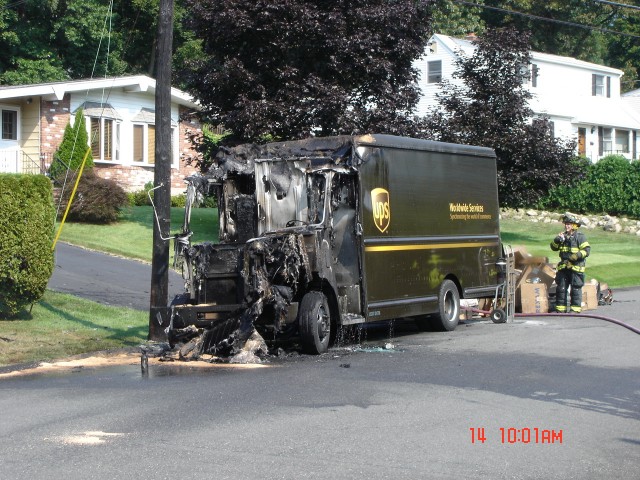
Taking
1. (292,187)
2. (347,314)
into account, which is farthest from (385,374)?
(292,187)

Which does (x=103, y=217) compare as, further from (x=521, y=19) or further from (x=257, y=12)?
(x=521, y=19)

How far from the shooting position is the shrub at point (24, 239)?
1430 centimetres

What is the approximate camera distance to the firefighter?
58.2ft

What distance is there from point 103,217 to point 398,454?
21.0 metres

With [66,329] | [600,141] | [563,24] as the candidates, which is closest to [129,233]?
[66,329]

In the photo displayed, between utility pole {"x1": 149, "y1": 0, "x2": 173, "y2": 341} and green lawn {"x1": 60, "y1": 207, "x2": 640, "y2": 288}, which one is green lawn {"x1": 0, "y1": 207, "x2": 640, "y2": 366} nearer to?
green lawn {"x1": 60, "y1": 207, "x2": 640, "y2": 288}

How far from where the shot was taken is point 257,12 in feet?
76.8

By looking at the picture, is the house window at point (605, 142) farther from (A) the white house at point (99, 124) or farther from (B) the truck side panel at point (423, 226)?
(B) the truck side panel at point (423, 226)

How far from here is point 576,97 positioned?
5169 cm

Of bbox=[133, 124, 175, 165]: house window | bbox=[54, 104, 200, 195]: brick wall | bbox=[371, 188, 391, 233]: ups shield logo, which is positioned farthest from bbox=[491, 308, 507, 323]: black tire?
bbox=[133, 124, 175, 165]: house window

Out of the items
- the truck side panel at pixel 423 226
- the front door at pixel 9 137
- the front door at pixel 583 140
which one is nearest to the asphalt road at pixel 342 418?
the truck side panel at pixel 423 226

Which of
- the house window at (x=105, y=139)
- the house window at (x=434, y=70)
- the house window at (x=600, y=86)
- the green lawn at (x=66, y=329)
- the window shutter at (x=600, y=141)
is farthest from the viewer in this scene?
the window shutter at (x=600, y=141)

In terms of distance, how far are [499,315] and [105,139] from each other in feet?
68.1
